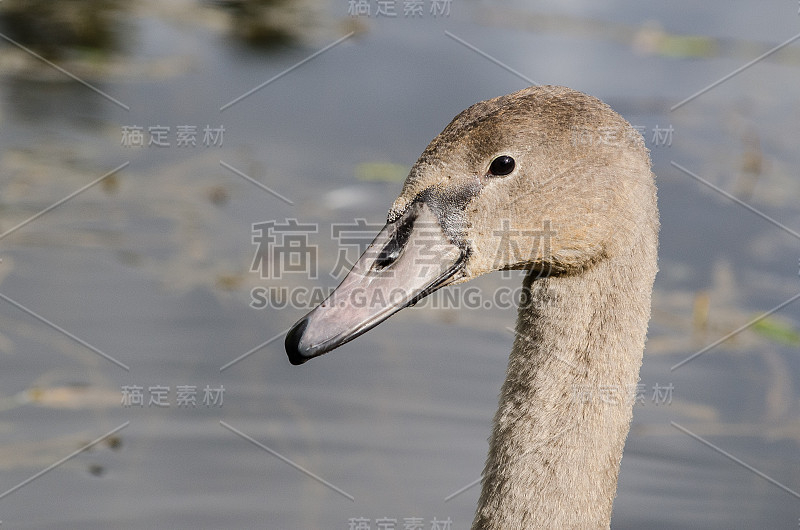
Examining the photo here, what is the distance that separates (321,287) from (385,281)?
2.85 m

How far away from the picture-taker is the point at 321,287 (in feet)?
20.2

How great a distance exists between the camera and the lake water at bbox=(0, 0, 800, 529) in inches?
206

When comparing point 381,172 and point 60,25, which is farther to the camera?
point 60,25

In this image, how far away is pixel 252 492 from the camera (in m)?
5.18

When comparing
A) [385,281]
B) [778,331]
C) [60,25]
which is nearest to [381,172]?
[778,331]

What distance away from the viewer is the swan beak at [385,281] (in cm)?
324

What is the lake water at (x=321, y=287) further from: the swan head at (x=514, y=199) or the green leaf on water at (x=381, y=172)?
the swan head at (x=514, y=199)

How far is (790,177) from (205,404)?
437 cm

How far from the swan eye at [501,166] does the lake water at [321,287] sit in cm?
222

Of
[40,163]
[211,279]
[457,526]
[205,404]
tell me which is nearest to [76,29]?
[40,163]

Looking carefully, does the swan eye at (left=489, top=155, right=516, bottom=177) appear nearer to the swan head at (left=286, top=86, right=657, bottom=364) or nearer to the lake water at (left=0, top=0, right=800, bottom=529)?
the swan head at (left=286, top=86, right=657, bottom=364)

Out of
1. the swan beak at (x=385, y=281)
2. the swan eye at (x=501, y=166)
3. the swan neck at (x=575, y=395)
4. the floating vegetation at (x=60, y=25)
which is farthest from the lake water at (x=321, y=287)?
the swan eye at (x=501, y=166)

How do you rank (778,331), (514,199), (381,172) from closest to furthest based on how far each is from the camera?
(514,199) < (778,331) < (381,172)

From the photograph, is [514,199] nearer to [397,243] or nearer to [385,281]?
[397,243]
